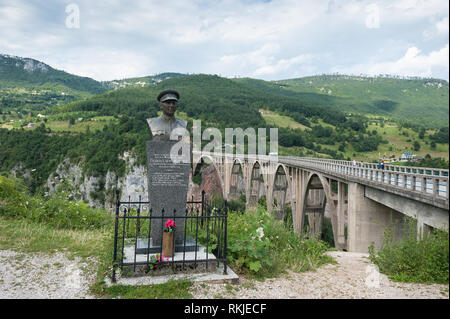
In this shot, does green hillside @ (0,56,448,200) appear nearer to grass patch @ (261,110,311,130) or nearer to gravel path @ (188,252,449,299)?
grass patch @ (261,110,311,130)

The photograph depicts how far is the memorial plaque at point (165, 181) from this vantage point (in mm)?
6402

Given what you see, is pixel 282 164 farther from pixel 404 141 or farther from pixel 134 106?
pixel 134 106

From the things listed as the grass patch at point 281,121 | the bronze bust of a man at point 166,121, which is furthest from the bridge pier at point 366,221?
the grass patch at point 281,121

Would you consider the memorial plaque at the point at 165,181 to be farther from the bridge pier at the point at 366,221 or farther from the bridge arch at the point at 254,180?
the bridge arch at the point at 254,180

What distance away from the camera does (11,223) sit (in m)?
8.63

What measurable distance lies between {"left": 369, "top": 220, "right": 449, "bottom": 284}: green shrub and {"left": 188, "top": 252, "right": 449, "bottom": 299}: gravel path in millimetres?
215

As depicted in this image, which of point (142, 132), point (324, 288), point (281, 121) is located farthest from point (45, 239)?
point (281, 121)

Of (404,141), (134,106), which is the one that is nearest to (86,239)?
(404,141)

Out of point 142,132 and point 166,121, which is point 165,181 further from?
point 142,132

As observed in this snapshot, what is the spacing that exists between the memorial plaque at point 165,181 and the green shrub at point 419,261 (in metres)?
4.47

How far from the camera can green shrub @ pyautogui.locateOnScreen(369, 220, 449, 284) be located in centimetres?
494

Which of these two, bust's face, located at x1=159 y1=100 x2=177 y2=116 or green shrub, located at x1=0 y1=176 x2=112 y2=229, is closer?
bust's face, located at x1=159 y1=100 x2=177 y2=116

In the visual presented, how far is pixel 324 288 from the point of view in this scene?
5.16m

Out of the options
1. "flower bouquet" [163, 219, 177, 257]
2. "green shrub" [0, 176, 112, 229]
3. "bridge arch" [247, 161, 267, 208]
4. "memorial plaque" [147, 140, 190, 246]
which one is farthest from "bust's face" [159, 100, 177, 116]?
"bridge arch" [247, 161, 267, 208]
